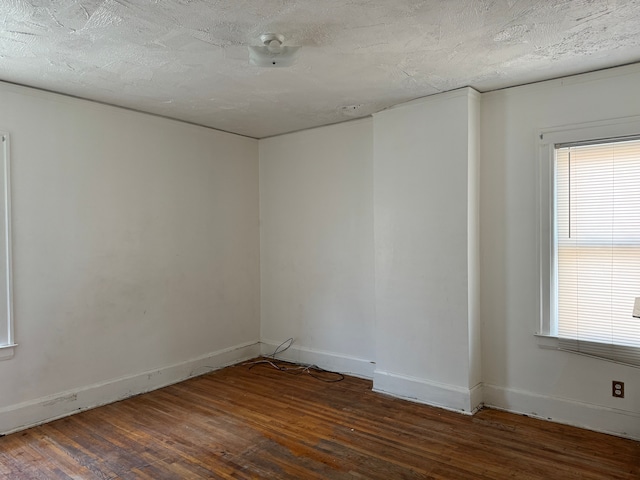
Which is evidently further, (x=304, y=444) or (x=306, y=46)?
(x=304, y=444)

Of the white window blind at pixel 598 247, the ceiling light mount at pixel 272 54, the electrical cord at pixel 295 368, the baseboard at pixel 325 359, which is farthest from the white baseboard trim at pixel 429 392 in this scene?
the ceiling light mount at pixel 272 54

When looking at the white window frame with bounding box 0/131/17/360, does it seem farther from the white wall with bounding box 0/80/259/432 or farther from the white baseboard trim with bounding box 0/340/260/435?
the white baseboard trim with bounding box 0/340/260/435

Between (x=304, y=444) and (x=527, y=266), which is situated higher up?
(x=527, y=266)

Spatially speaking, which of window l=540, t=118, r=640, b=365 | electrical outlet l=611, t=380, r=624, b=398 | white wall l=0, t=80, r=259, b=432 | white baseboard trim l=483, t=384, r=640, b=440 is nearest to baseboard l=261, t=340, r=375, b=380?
white wall l=0, t=80, r=259, b=432

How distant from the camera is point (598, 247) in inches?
124

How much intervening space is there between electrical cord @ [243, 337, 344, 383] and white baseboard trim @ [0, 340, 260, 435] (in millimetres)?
274

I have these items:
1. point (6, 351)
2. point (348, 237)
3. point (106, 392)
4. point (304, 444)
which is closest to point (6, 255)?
point (6, 351)

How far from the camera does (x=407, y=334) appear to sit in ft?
12.5

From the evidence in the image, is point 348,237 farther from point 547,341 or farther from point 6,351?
point 6,351

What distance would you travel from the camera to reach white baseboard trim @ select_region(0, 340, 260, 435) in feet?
10.7

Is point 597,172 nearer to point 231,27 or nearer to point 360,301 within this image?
point 360,301

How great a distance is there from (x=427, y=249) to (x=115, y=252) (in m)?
2.67

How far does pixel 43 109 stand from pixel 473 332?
379 cm

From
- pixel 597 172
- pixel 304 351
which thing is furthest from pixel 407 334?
pixel 597 172
